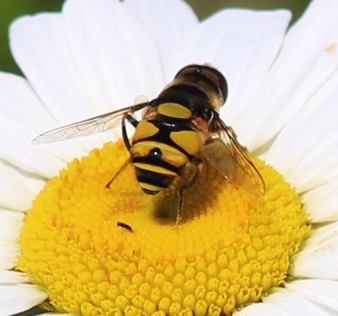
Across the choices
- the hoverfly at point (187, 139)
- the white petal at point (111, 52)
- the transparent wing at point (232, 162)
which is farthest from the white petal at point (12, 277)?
the white petal at point (111, 52)

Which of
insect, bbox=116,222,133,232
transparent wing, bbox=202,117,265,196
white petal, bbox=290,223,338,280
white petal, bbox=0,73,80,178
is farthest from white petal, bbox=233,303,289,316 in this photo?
white petal, bbox=0,73,80,178

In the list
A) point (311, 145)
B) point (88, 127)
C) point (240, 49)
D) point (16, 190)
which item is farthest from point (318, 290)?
point (240, 49)

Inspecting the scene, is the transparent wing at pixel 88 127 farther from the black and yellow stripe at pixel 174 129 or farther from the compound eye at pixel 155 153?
the compound eye at pixel 155 153

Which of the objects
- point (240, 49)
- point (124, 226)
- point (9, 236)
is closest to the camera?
point (124, 226)

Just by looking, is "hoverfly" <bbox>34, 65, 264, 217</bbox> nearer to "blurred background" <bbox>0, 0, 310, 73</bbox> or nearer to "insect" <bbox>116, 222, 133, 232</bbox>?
"insect" <bbox>116, 222, 133, 232</bbox>

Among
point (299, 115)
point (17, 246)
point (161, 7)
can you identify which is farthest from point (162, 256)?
point (161, 7)

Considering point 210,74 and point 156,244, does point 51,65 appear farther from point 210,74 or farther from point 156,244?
point 156,244

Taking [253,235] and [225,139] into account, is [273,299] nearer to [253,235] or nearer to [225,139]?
[253,235]
